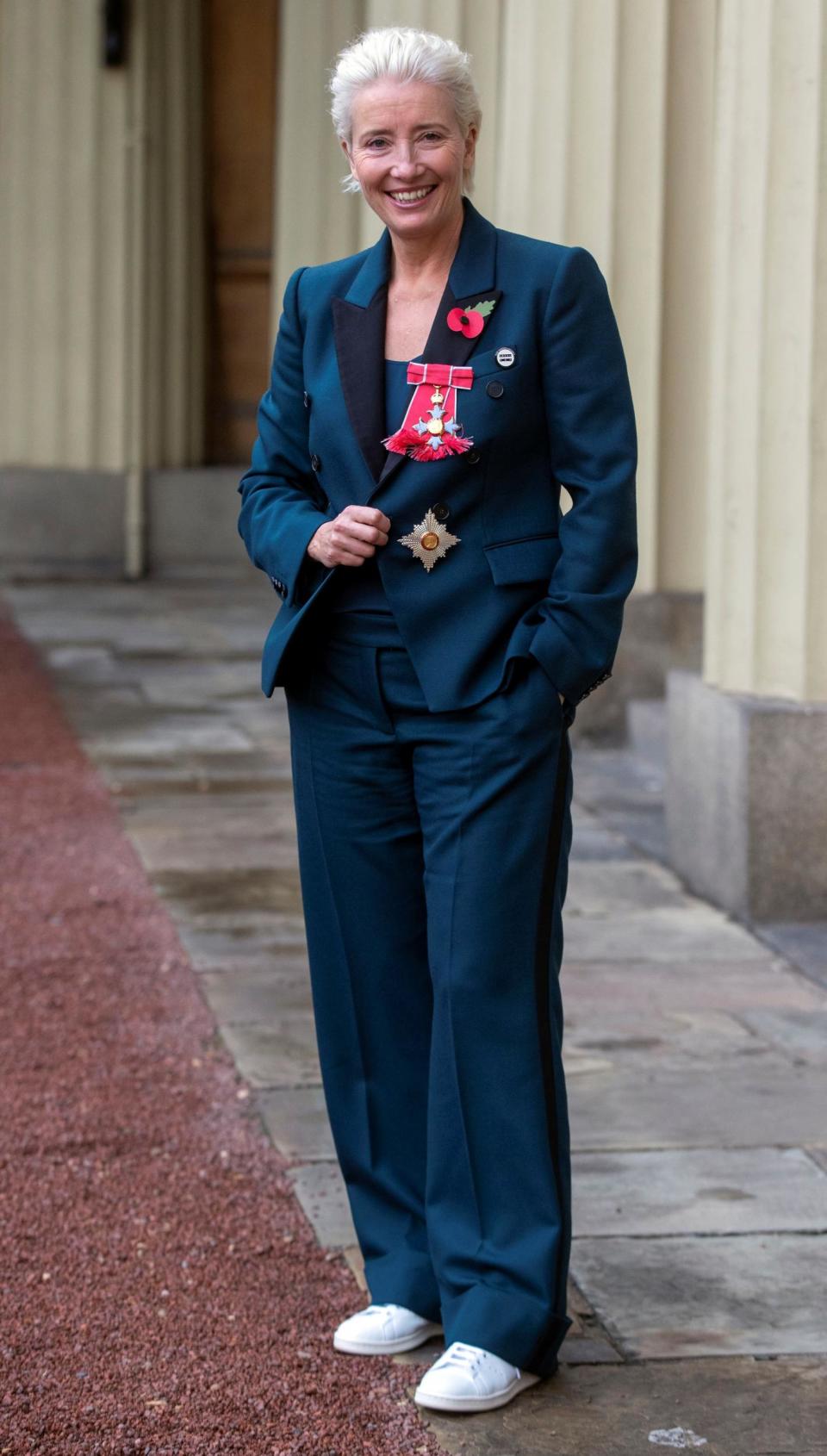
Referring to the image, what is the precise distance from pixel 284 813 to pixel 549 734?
4233 millimetres

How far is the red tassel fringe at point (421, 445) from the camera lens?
2.79 metres

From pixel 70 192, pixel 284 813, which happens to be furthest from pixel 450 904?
pixel 70 192

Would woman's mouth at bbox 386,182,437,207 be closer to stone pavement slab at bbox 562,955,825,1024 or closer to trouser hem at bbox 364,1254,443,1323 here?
trouser hem at bbox 364,1254,443,1323

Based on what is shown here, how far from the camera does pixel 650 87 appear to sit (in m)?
7.14

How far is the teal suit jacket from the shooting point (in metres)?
2.78

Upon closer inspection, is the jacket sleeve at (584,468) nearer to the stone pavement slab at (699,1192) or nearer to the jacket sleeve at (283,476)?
the jacket sleeve at (283,476)

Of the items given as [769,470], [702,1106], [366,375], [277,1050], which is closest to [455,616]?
[366,375]

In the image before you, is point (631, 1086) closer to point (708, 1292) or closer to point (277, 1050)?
point (277, 1050)

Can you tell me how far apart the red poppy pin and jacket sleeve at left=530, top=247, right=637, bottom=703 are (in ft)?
0.27

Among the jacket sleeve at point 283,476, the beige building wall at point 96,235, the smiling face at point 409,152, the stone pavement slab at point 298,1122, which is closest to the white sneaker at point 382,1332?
the stone pavement slab at point 298,1122

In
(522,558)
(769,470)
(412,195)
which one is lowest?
(769,470)

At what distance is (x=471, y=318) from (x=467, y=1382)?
1.42m

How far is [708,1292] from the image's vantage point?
3.30 m

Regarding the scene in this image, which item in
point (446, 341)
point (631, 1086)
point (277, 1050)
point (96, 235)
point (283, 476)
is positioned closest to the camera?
point (446, 341)
